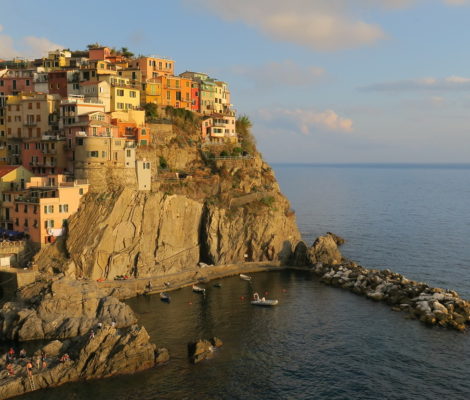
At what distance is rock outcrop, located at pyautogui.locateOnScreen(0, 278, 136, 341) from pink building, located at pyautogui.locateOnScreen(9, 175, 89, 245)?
11.5 metres

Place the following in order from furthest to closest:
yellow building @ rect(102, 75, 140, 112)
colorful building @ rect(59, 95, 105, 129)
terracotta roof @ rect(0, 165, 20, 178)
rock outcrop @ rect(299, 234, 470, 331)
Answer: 1. yellow building @ rect(102, 75, 140, 112)
2. colorful building @ rect(59, 95, 105, 129)
3. terracotta roof @ rect(0, 165, 20, 178)
4. rock outcrop @ rect(299, 234, 470, 331)

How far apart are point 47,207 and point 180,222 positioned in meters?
Result: 21.5

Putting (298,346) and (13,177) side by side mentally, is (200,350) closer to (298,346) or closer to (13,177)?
(298,346)

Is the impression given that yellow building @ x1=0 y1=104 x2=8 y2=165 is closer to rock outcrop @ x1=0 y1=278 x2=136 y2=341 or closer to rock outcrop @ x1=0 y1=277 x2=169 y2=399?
rock outcrop @ x1=0 y1=278 x2=136 y2=341

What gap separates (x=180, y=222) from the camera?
3278 inches

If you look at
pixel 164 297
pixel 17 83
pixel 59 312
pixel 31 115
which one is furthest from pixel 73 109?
pixel 59 312

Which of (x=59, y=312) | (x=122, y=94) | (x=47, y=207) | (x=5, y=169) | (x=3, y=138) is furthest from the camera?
(x=3, y=138)

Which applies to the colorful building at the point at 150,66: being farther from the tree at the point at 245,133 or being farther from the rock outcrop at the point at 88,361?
the rock outcrop at the point at 88,361

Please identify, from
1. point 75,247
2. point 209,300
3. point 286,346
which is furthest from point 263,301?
point 75,247

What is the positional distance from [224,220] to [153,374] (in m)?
42.0

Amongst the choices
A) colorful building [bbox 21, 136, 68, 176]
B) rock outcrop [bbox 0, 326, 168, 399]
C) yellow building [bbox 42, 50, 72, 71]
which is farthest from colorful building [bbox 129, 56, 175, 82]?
rock outcrop [bbox 0, 326, 168, 399]

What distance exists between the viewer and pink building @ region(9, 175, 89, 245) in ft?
236

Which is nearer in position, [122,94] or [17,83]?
[122,94]

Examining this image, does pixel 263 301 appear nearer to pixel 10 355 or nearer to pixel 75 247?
pixel 75 247
